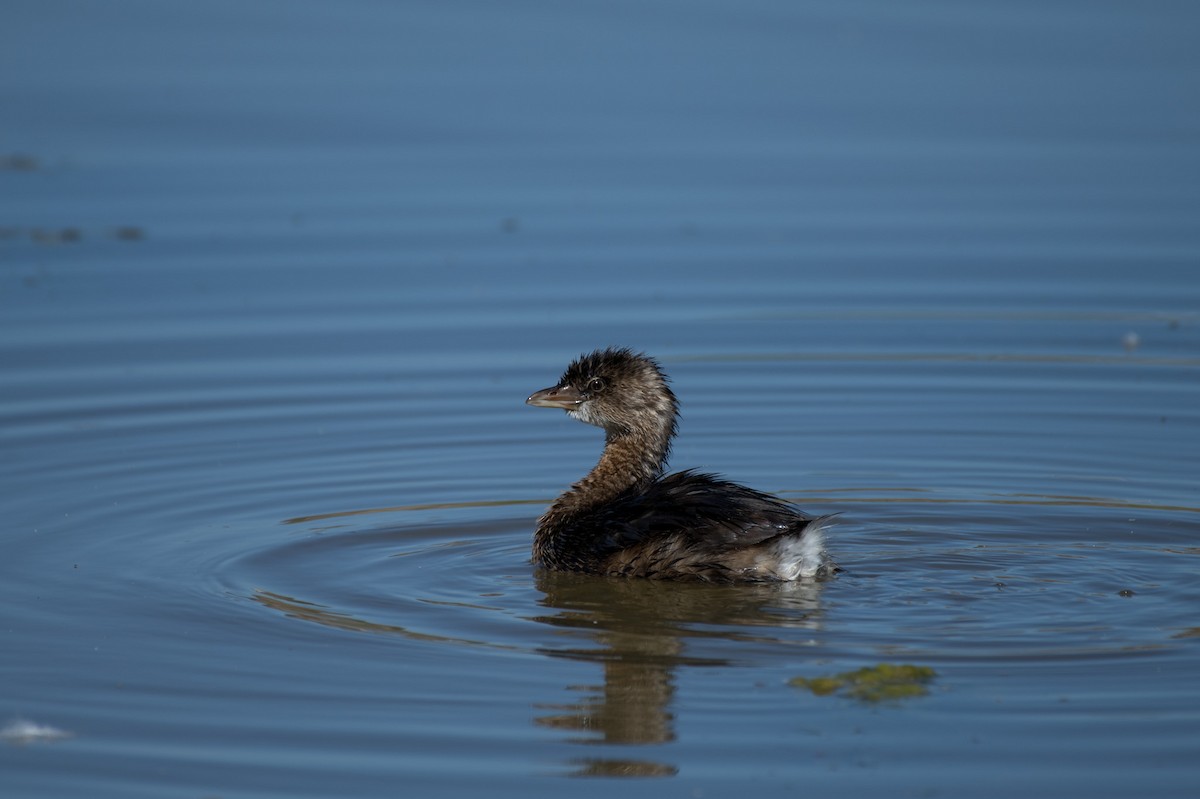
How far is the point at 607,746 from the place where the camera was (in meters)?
6.83

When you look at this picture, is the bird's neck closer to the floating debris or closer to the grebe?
the grebe

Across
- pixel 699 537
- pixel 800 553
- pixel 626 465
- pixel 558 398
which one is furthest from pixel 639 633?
pixel 558 398

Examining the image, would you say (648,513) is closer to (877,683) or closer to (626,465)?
(626,465)

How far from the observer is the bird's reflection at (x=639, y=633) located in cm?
695

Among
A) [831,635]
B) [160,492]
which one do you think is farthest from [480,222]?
[831,635]

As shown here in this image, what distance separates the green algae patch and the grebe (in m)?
1.52

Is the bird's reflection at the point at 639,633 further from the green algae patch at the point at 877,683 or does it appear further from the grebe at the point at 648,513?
the green algae patch at the point at 877,683

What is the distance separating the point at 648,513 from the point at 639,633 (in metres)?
1.08

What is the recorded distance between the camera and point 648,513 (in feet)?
30.2

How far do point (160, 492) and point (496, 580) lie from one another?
2397mm

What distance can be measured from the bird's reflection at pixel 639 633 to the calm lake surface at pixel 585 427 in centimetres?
3

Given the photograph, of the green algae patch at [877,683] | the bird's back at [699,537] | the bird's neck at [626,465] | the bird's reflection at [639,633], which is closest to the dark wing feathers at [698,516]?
A: the bird's back at [699,537]

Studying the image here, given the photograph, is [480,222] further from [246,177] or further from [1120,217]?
[1120,217]

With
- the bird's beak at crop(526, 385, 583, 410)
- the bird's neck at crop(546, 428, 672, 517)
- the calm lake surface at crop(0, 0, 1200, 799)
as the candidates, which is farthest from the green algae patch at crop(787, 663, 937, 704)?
the bird's beak at crop(526, 385, 583, 410)
